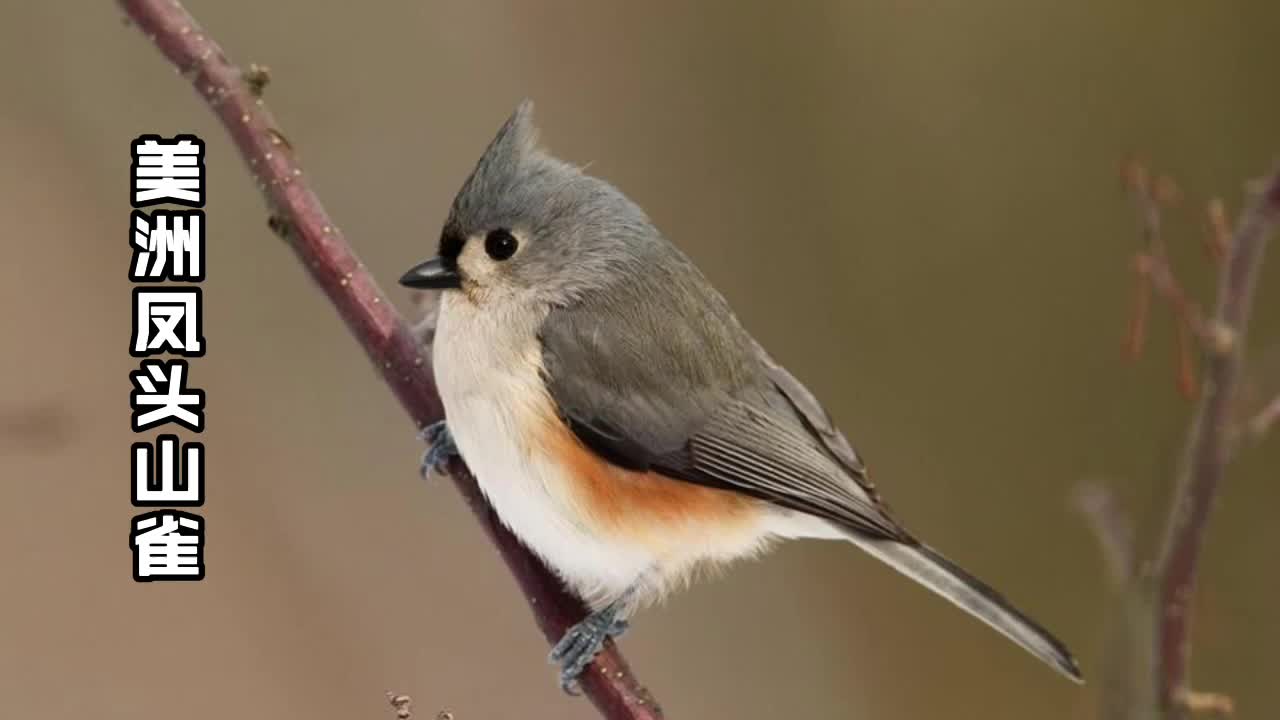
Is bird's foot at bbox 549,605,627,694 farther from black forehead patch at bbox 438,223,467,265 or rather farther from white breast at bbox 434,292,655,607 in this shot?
→ black forehead patch at bbox 438,223,467,265

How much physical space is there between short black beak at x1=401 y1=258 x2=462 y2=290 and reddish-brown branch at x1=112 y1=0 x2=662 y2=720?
1.8 inches

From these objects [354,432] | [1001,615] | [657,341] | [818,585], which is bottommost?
[1001,615]

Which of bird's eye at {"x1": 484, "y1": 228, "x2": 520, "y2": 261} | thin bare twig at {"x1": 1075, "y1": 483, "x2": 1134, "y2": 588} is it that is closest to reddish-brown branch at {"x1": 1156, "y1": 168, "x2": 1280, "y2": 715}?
thin bare twig at {"x1": 1075, "y1": 483, "x2": 1134, "y2": 588}

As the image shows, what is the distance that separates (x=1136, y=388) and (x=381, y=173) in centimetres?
143

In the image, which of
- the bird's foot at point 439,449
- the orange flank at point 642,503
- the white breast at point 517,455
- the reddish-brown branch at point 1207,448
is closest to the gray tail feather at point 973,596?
the orange flank at point 642,503

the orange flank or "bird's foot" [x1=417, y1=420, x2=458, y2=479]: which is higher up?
"bird's foot" [x1=417, y1=420, x2=458, y2=479]

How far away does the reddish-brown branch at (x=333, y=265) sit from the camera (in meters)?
1.33

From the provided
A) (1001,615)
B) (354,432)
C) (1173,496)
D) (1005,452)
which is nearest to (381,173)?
(354,432)

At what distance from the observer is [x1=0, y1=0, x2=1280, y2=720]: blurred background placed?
234cm

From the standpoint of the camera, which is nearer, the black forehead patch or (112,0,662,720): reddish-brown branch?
(112,0,662,720): reddish-brown branch

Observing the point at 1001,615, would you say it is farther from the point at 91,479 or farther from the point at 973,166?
the point at 91,479

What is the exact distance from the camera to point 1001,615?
145 centimetres

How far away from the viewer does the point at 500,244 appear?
159 centimetres

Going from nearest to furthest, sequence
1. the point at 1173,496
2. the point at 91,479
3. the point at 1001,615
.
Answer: the point at 1173,496
the point at 1001,615
the point at 91,479
